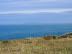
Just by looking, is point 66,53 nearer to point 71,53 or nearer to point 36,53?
point 71,53

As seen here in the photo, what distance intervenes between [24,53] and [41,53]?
1267 millimetres

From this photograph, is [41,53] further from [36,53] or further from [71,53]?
[71,53]

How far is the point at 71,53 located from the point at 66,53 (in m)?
0.39

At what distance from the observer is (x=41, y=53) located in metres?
11.2

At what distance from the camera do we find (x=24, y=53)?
36.2ft

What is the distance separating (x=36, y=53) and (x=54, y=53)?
53.7 inches

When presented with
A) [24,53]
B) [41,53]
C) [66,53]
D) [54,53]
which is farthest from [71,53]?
[24,53]

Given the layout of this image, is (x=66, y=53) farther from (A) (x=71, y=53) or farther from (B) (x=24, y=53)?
(B) (x=24, y=53)

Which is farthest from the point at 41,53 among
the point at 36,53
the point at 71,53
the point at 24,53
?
the point at 71,53

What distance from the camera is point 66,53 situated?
10.8 m

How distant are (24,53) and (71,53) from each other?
340 centimetres

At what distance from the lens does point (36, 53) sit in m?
11.4

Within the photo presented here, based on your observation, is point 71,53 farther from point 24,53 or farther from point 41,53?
point 24,53

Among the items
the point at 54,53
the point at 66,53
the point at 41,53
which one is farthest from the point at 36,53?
the point at 66,53
